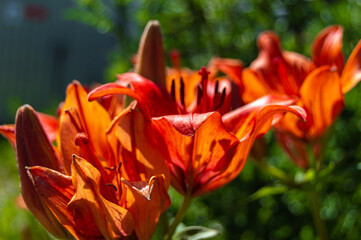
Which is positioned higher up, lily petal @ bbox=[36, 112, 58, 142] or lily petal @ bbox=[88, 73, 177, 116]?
lily petal @ bbox=[88, 73, 177, 116]

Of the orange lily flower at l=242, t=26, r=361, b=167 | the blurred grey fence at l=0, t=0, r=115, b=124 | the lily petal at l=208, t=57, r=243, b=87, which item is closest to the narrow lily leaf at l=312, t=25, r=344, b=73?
the orange lily flower at l=242, t=26, r=361, b=167

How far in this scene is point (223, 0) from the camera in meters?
1.14

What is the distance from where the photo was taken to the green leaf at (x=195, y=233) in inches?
17.4

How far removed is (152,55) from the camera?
18.1 inches

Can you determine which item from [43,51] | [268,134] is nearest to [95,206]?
[268,134]

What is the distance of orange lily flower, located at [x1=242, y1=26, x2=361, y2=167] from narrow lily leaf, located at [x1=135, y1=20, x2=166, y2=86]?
122 millimetres

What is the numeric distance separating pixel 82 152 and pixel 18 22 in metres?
5.22

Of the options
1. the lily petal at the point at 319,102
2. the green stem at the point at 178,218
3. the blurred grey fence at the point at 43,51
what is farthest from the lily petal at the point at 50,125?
the blurred grey fence at the point at 43,51

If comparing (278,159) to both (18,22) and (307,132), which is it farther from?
(18,22)

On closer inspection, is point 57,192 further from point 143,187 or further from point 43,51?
point 43,51

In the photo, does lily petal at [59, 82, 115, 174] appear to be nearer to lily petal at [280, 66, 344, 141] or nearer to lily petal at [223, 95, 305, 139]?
lily petal at [223, 95, 305, 139]

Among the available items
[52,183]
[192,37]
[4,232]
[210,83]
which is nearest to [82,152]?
[52,183]

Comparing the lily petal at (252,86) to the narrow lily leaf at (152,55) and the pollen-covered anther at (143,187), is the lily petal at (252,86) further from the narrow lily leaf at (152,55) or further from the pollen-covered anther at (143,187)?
the pollen-covered anther at (143,187)

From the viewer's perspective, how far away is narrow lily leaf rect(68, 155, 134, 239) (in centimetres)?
36
